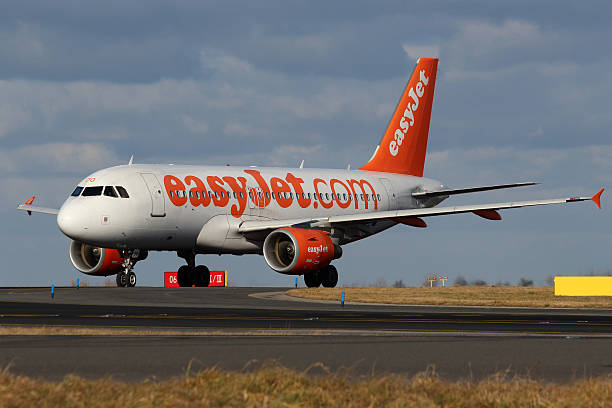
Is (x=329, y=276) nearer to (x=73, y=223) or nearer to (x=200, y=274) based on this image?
(x=200, y=274)

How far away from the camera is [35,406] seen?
30.0ft

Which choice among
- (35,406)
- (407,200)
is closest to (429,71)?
(407,200)

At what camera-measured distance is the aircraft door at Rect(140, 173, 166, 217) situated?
42.9 meters

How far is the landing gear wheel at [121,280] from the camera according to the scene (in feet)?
144

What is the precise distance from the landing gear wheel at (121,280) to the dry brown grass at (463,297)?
782cm

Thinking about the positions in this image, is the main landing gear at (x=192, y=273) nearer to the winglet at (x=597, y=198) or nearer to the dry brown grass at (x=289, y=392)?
the winglet at (x=597, y=198)

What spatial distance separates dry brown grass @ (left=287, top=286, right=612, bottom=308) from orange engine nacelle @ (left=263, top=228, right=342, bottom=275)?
84.0 inches

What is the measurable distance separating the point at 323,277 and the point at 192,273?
5867 millimetres

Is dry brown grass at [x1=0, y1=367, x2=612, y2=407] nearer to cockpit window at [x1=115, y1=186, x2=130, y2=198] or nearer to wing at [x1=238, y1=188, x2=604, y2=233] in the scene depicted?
cockpit window at [x1=115, y1=186, x2=130, y2=198]

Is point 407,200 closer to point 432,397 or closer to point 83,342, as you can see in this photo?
point 83,342

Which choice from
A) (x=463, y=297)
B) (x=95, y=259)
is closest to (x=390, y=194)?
(x=95, y=259)

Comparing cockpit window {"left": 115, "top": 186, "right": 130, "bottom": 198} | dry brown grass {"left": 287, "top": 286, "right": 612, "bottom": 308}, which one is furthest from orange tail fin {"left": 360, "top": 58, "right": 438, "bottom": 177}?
cockpit window {"left": 115, "top": 186, "right": 130, "bottom": 198}

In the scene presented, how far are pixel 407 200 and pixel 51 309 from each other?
99.2ft

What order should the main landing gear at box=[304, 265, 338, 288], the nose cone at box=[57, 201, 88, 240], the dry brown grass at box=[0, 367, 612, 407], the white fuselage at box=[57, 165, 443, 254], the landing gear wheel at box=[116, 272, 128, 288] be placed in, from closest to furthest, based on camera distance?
the dry brown grass at box=[0, 367, 612, 407], the nose cone at box=[57, 201, 88, 240], the white fuselage at box=[57, 165, 443, 254], the landing gear wheel at box=[116, 272, 128, 288], the main landing gear at box=[304, 265, 338, 288]
